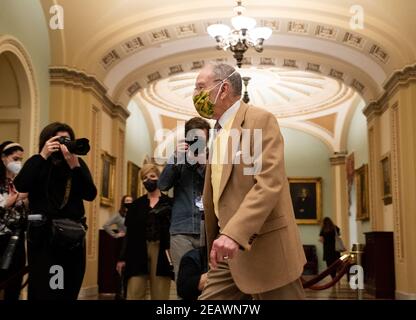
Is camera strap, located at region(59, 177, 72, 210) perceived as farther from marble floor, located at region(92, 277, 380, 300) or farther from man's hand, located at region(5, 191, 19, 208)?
marble floor, located at region(92, 277, 380, 300)

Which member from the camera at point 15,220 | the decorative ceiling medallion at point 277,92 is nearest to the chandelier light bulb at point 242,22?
the camera at point 15,220

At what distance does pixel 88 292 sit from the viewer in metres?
10.1

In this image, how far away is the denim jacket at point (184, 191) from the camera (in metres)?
4.18

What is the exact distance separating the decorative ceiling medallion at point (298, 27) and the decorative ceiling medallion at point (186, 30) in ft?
5.54

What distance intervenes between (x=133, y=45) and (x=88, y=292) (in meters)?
4.42

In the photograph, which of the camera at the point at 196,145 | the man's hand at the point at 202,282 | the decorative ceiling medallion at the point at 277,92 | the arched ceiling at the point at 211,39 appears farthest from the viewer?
the decorative ceiling medallion at the point at 277,92

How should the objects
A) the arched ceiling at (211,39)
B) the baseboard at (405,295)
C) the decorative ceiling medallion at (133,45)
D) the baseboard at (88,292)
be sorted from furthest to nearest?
the decorative ceiling medallion at (133,45)
the arched ceiling at (211,39)
the baseboard at (88,292)
the baseboard at (405,295)

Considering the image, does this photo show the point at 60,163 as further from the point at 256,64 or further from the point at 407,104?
the point at 256,64

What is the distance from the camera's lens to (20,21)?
828 centimetres

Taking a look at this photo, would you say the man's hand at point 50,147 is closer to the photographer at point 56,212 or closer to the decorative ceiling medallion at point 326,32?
the photographer at point 56,212

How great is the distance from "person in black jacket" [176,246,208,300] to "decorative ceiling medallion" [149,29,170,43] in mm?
8245

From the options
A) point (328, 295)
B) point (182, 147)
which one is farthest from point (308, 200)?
point (182, 147)

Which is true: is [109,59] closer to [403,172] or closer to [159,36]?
[159,36]

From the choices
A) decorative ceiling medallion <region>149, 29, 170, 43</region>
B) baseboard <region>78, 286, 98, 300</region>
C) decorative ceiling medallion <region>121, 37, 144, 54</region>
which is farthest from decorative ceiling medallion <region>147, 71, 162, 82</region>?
baseboard <region>78, 286, 98, 300</region>
